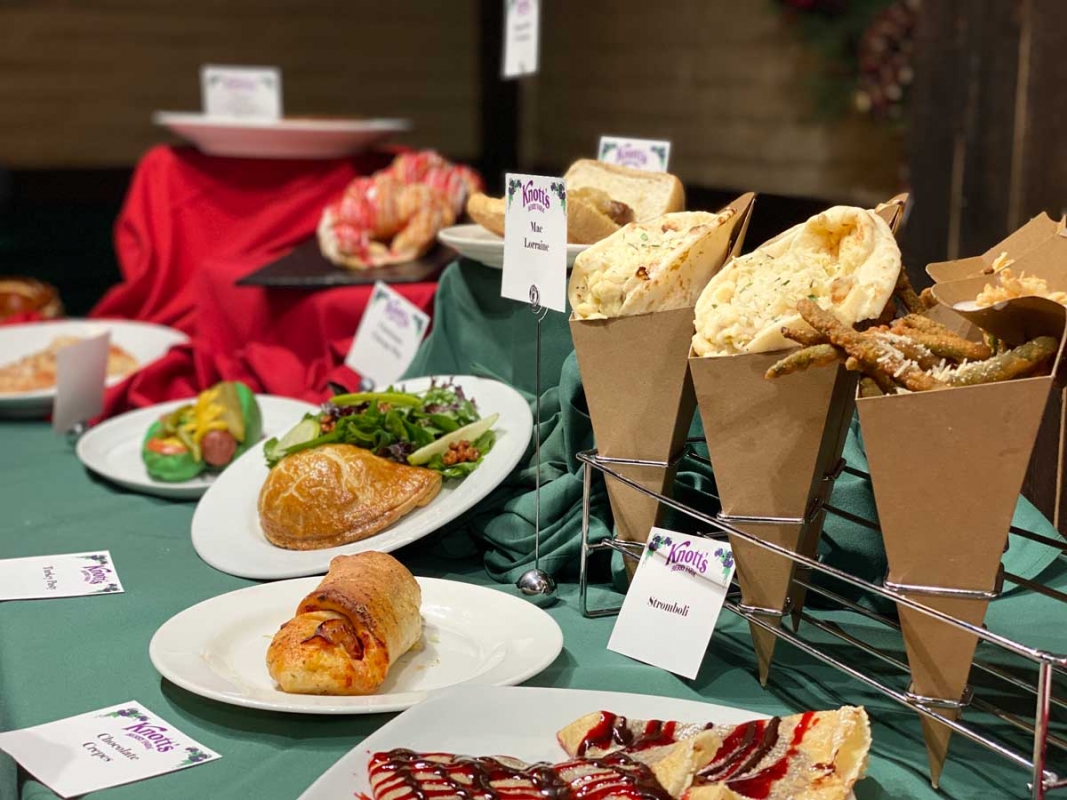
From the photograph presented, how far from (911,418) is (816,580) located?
2.00ft

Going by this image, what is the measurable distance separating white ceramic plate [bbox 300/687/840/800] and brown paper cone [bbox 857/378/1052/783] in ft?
0.59

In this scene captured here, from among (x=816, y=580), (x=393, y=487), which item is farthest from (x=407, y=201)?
(x=816, y=580)

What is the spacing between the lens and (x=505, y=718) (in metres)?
1.13

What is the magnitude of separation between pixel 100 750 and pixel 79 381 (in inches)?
60.4

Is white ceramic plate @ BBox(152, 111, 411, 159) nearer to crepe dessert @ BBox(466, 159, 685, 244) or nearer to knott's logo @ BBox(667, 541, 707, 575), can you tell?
crepe dessert @ BBox(466, 159, 685, 244)

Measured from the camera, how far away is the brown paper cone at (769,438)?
1.16 meters

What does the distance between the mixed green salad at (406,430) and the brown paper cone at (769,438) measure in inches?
23.1

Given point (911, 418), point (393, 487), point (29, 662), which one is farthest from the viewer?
point (393, 487)

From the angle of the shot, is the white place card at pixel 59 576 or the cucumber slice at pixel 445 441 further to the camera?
the cucumber slice at pixel 445 441

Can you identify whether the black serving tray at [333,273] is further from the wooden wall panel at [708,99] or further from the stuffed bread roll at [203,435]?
the wooden wall panel at [708,99]

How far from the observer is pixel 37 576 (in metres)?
1.67

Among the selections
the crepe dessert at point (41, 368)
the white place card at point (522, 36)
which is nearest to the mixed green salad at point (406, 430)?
the white place card at point (522, 36)

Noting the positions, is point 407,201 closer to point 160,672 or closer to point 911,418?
point 160,672

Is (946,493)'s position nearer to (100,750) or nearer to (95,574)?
(100,750)
